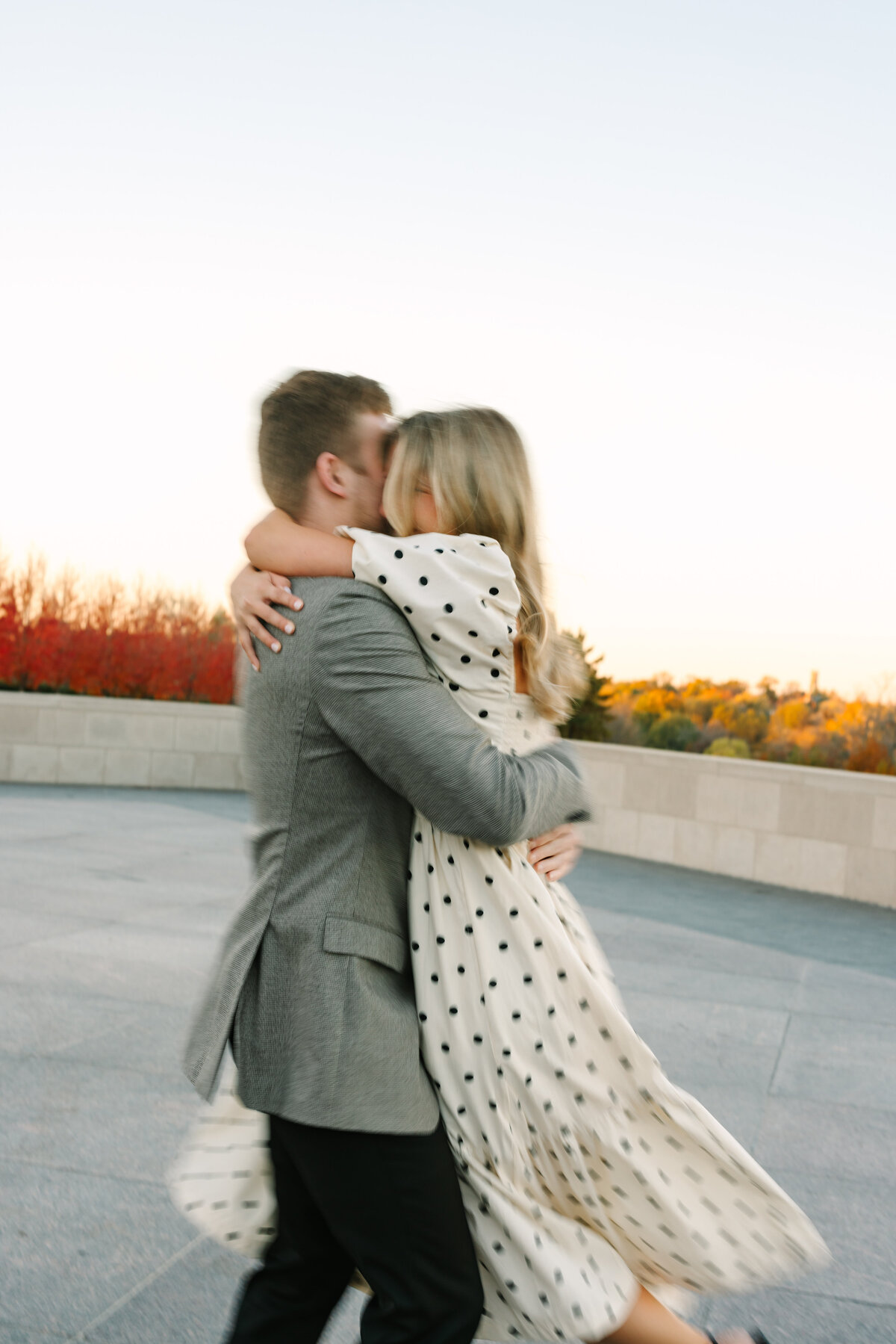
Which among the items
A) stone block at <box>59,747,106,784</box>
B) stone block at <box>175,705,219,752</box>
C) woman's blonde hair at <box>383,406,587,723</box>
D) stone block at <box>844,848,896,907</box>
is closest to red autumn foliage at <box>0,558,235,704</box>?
stone block at <box>175,705,219,752</box>

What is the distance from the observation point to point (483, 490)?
1798 millimetres

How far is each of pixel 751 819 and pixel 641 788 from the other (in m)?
1.37

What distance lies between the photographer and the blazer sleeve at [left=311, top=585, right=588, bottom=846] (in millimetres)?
1669

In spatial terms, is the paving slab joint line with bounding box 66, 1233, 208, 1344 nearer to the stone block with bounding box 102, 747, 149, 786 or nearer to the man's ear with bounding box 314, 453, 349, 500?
the man's ear with bounding box 314, 453, 349, 500

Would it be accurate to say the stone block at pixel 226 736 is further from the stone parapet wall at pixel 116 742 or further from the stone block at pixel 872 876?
the stone block at pixel 872 876

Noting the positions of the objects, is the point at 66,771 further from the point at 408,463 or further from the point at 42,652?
the point at 408,463

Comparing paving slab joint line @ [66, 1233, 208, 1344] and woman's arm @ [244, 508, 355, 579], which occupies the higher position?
woman's arm @ [244, 508, 355, 579]

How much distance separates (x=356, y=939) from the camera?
67.7 inches

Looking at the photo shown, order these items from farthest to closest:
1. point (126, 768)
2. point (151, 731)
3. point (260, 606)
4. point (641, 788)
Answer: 1. point (151, 731)
2. point (126, 768)
3. point (641, 788)
4. point (260, 606)

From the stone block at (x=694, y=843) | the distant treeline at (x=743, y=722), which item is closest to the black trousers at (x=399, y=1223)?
the stone block at (x=694, y=843)

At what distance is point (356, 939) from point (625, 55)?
11850mm

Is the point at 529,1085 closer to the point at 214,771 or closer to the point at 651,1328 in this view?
the point at 651,1328

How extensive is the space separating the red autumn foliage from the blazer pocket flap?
17.0 metres

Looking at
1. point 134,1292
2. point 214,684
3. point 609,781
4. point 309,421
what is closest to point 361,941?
point 309,421
